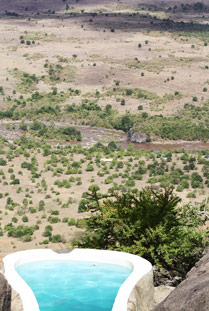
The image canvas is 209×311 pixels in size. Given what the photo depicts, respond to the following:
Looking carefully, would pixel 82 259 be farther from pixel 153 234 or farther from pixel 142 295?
pixel 142 295

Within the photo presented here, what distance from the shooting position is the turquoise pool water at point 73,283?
17.0 m

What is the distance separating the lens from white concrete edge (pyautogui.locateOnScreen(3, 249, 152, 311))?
15477 mm

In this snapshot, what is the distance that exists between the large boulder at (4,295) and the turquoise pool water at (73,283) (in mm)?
2290

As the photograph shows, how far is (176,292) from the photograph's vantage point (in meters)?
12.7

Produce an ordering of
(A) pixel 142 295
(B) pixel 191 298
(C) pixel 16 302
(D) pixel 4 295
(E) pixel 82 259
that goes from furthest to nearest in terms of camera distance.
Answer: (E) pixel 82 259 < (A) pixel 142 295 < (C) pixel 16 302 < (D) pixel 4 295 < (B) pixel 191 298

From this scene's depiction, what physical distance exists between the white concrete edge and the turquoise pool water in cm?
16

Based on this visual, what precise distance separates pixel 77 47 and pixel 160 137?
49937mm

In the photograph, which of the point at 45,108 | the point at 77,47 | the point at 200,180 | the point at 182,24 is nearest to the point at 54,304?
the point at 200,180

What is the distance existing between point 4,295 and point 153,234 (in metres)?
8.08

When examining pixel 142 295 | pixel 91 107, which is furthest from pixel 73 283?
pixel 91 107

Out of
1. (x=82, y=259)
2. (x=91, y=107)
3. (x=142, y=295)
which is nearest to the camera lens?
(x=142, y=295)

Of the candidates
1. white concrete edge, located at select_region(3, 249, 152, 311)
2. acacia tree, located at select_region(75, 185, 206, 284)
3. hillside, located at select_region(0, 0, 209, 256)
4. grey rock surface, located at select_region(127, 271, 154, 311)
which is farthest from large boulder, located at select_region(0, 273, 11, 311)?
hillside, located at select_region(0, 0, 209, 256)

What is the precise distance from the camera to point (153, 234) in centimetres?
2114

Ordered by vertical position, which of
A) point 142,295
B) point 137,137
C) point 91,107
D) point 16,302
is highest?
point 16,302
